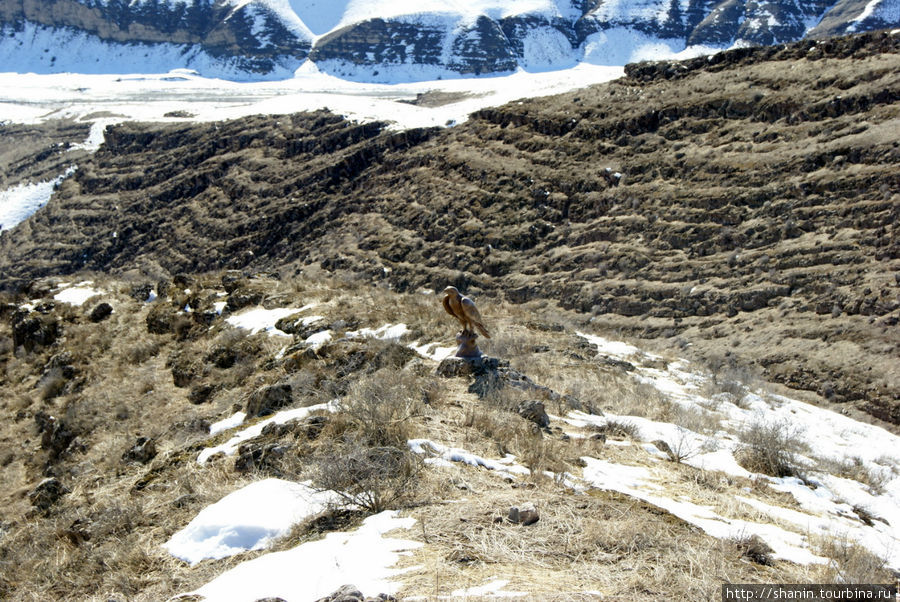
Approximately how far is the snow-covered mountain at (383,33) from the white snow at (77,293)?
7383 centimetres

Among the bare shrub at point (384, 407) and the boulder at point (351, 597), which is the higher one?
the boulder at point (351, 597)

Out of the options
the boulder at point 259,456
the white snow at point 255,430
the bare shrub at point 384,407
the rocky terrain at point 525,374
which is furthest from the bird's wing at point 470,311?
the boulder at point 259,456

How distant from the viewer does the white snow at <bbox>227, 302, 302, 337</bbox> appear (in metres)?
9.53

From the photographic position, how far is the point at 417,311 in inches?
389

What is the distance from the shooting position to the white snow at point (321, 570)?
2.86 meters

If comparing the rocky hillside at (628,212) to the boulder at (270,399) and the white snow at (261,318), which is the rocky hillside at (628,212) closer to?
the white snow at (261,318)

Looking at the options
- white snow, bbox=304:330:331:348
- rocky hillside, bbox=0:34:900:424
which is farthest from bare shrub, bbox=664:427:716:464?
rocky hillside, bbox=0:34:900:424

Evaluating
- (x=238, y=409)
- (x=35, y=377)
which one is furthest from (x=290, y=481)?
(x=35, y=377)

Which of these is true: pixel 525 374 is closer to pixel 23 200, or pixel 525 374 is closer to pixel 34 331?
pixel 34 331

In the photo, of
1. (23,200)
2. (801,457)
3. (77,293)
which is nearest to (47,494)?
(801,457)

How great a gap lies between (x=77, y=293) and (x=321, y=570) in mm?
12967

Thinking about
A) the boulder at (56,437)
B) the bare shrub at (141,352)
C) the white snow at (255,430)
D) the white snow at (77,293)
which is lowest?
the boulder at (56,437)

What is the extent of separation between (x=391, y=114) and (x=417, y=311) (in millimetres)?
28268

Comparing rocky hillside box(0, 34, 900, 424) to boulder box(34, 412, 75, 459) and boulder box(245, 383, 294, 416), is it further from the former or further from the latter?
boulder box(34, 412, 75, 459)
